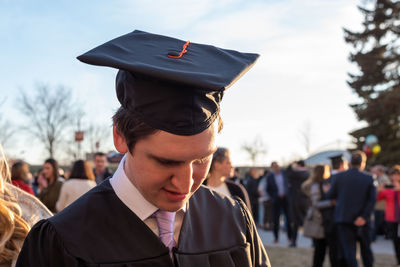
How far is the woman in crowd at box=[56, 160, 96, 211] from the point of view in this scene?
568 centimetres

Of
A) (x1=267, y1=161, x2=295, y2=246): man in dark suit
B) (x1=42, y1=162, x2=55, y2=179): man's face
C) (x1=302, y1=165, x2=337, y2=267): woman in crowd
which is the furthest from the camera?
(x1=267, y1=161, x2=295, y2=246): man in dark suit

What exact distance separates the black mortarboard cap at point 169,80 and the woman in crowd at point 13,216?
69 centimetres

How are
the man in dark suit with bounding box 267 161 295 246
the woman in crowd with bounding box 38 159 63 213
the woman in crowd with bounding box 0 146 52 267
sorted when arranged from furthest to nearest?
the man in dark suit with bounding box 267 161 295 246 < the woman in crowd with bounding box 38 159 63 213 < the woman in crowd with bounding box 0 146 52 267

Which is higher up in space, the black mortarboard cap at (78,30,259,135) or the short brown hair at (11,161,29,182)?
the black mortarboard cap at (78,30,259,135)

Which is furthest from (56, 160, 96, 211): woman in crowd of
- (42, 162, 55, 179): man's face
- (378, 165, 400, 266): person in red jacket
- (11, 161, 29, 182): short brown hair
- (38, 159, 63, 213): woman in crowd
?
(378, 165, 400, 266): person in red jacket

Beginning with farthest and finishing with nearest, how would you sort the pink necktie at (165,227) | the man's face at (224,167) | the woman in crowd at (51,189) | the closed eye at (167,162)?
the woman in crowd at (51,189) < the man's face at (224,167) < the pink necktie at (165,227) < the closed eye at (167,162)

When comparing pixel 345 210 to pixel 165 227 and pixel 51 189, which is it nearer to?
pixel 51 189

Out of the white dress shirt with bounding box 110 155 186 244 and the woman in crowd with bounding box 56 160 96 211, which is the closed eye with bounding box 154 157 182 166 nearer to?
the white dress shirt with bounding box 110 155 186 244

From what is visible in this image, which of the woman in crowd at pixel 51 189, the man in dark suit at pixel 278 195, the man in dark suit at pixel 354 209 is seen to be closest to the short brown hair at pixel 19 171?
the woman in crowd at pixel 51 189

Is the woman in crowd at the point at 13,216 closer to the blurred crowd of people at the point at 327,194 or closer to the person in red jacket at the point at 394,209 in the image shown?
the blurred crowd of people at the point at 327,194

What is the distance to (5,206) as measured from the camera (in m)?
1.99

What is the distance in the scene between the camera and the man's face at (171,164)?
1.59 m

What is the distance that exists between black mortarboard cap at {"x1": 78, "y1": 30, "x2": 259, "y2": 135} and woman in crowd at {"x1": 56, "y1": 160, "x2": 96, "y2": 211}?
13.4ft

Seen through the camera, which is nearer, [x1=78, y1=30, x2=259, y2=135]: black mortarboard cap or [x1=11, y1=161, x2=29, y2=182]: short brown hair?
[x1=78, y1=30, x2=259, y2=135]: black mortarboard cap
